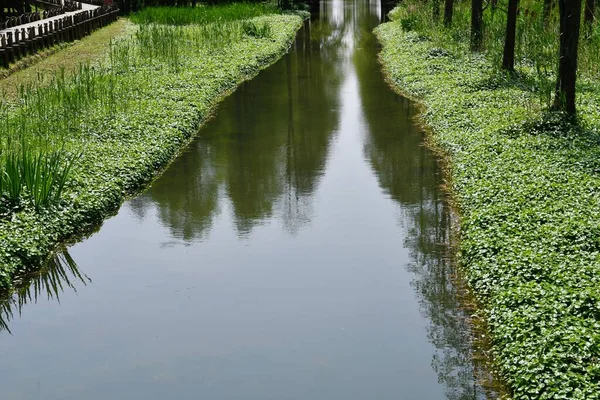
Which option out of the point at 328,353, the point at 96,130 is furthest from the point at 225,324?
the point at 96,130

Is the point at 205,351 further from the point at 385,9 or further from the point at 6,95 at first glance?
the point at 385,9

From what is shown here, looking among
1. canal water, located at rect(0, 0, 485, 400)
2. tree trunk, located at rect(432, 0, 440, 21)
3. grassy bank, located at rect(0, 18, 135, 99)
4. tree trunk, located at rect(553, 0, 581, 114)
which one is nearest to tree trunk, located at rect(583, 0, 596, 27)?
tree trunk, located at rect(553, 0, 581, 114)

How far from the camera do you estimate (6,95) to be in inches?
950

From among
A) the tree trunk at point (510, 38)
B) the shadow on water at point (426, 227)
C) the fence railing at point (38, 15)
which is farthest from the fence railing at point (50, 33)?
the tree trunk at point (510, 38)

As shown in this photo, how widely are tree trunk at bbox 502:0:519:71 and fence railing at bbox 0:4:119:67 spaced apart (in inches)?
630

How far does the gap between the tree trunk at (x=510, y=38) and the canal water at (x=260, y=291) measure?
18.7 feet

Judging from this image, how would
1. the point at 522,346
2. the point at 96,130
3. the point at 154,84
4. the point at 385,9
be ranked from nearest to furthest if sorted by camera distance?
the point at 522,346, the point at 96,130, the point at 154,84, the point at 385,9

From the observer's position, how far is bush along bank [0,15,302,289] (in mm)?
14195

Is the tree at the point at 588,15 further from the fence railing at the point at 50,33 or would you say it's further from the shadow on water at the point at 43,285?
the fence railing at the point at 50,33

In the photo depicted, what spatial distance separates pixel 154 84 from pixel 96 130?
641 centimetres

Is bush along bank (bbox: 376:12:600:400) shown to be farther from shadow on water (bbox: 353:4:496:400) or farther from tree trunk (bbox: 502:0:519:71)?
tree trunk (bbox: 502:0:519:71)

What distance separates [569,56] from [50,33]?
22.2 metres

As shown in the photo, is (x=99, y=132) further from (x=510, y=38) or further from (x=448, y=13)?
(x=448, y=13)

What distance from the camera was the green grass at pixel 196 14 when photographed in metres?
43.7
